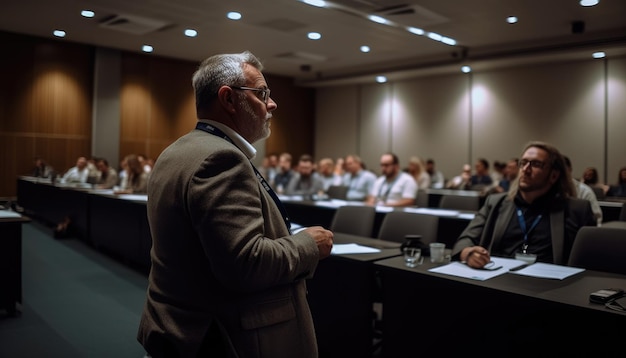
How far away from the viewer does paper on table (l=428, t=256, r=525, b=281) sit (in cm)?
225

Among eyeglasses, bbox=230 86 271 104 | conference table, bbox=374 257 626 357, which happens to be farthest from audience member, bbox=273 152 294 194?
eyeglasses, bbox=230 86 271 104

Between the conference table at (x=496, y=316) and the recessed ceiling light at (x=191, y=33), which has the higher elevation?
the recessed ceiling light at (x=191, y=33)

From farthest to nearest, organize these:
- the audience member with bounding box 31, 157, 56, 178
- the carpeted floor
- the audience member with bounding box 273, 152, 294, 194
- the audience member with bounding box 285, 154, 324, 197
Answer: the audience member with bounding box 31, 157, 56, 178 < the audience member with bounding box 273, 152, 294, 194 < the audience member with bounding box 285, 154, 324, 197 < the carpeted floor

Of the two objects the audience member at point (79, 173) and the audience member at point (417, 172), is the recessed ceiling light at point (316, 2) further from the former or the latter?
the audience member at point (79, 173)

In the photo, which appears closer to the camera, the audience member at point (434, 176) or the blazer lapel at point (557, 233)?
the blazer lapel at point (557, 233)

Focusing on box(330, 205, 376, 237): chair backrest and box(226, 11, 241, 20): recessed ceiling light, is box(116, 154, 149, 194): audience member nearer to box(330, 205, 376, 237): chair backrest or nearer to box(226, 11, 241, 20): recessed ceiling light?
box(226, 11, 241, 20): recessed ceiling light

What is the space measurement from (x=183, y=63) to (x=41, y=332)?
9.87 meters

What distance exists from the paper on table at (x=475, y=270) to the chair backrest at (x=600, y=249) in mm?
356

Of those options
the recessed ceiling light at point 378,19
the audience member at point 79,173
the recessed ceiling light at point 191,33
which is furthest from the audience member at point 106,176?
the recessed ceiling light at point 378,19

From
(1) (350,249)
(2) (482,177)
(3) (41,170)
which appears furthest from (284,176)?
(1) (350,249)

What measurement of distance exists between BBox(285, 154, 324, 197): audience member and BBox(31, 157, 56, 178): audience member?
5.15 m

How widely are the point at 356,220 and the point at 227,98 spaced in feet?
9.48

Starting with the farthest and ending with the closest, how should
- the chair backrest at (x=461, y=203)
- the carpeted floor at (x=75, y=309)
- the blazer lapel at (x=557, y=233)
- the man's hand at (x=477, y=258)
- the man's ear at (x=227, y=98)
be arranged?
1. the chair backrest at (x=461, y=203)
2. the carpeted floor at (x=75, y=309)
3. the blazer lapel at (x=557, y=233)
4. the man's hand at (x=477, y=258)
5. the man's ear at (x=227, y=98)

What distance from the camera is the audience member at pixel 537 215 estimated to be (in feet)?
9.30
